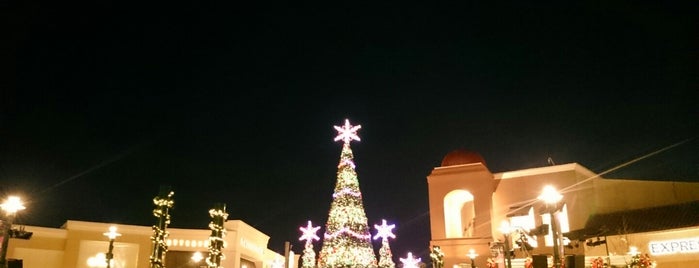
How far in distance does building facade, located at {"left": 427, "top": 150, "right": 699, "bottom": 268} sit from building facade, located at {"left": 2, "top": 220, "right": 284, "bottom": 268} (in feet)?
36.3

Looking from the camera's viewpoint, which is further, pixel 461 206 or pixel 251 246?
pixel 251 246

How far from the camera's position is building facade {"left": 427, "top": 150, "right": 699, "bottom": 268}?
85.3ft

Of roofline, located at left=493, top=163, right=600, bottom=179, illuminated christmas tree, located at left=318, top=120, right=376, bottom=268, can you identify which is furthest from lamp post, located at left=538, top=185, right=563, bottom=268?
illuminated christmas tree, located at left=318, top=120, right=376, bottom=268

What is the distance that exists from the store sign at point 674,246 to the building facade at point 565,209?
4cm

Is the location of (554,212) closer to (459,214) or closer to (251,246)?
(459,214)

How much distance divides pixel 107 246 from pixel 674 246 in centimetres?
2765

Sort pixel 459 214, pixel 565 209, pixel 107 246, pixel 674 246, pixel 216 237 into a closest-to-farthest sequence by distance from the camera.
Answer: pixel 216 237 → pixel 674 246 → pixel 565 209 → pixel 107 246 → pixel 459 214

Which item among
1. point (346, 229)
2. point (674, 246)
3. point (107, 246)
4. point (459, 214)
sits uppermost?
point (459, 214)

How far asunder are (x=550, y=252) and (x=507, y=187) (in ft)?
14.5

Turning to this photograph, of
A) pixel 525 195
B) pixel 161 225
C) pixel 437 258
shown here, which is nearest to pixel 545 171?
pixel 525 195

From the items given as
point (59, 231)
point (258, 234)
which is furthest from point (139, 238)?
point (258, 234)

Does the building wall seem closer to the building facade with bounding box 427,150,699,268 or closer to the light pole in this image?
the building facade with bounding box 427,150,699,268

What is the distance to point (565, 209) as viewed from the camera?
28.9m

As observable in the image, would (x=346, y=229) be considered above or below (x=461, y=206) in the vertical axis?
below
